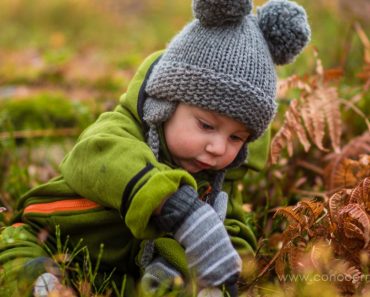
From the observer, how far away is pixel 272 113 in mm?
2717

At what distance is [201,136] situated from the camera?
256 cm

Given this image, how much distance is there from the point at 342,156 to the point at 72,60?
14.8 ft

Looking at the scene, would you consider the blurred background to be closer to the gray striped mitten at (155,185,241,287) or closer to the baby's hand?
the baby's hand

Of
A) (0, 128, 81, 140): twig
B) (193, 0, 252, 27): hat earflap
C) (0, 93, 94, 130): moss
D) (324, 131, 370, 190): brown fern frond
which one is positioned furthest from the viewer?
(0, 93, 94, 130): moss

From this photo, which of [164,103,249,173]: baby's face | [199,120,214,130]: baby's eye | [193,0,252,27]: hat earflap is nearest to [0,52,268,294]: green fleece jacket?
[164,103,249,173]: baby's face

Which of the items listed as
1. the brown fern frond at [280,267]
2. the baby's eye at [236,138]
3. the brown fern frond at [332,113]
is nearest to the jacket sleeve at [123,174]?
the baby's eye at [236,138]

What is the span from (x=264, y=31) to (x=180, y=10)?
10.1 m

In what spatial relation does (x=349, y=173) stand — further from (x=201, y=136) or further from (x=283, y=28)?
(x=201, y=136)

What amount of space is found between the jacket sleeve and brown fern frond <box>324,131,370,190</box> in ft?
4.42

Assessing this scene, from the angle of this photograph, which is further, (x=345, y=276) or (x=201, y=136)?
(x=201, y=136)

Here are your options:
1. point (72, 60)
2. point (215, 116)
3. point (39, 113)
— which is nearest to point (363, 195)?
point (215, 116)

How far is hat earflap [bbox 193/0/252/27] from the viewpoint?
2584 millimetres

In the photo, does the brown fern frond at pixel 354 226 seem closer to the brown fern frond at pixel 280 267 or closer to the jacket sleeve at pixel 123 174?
the brown fern frond at pixel 280 267

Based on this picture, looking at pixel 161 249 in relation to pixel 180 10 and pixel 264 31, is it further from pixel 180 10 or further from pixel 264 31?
pixel 180 10
